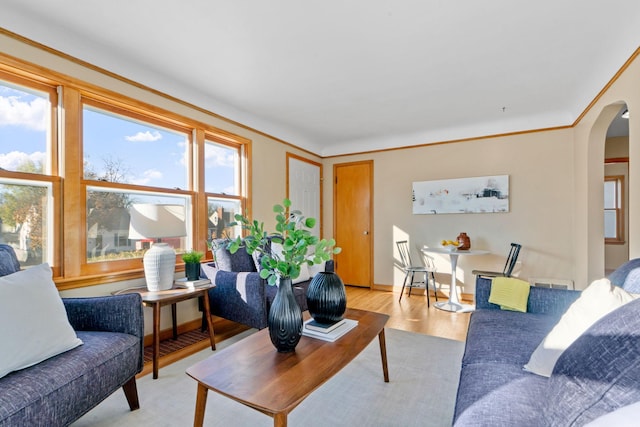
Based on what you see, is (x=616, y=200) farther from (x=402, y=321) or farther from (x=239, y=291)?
(x=239, y=291)

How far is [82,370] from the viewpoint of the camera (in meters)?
1.31

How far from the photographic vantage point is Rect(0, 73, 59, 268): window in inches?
77.8

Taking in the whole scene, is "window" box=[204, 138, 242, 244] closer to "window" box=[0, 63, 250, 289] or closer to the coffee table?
"window" box=[0, 63, 250, 289]

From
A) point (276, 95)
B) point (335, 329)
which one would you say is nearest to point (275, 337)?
point (335, 329)

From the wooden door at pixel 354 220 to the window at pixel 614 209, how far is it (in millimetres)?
4065

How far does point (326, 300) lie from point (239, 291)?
1.12m

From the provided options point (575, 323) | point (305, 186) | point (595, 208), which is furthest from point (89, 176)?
point (595, 208)

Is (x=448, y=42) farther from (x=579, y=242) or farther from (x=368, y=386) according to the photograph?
(x=579, y=242)

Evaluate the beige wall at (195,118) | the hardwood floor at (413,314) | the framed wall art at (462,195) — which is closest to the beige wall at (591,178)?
the framed wall art at (462,195)

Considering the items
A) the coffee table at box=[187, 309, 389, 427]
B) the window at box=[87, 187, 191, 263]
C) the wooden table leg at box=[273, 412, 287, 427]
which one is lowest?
the wooden table leg at box=[273, 412, 287, 427]

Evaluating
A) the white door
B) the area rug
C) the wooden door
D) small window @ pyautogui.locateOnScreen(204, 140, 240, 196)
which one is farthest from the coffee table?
the wooden door

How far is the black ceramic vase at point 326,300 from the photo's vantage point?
1.70 metres

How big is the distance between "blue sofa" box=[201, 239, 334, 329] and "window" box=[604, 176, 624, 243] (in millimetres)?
5531

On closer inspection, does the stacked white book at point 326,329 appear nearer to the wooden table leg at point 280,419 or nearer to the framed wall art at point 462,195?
the wooden table leg at point 280,419
